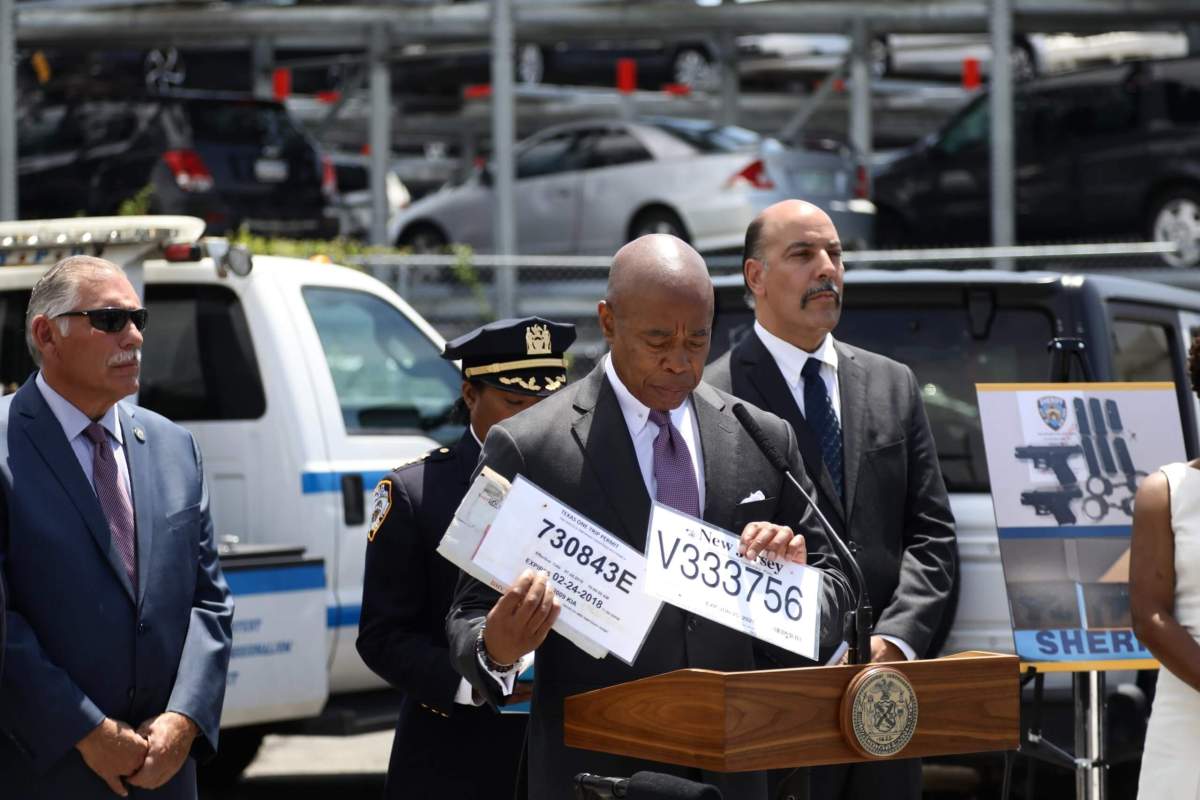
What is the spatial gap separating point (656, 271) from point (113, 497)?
1610 mm

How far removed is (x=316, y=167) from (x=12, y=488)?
13.4m

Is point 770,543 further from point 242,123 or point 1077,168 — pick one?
point 242,123

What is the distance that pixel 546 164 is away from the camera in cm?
1841

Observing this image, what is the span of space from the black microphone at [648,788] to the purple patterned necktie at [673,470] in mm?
511

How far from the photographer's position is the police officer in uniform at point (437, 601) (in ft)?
14.6

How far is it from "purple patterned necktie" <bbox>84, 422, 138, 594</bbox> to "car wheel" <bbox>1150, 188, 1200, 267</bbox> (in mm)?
12291

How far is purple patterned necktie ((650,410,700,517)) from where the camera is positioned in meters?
3.54

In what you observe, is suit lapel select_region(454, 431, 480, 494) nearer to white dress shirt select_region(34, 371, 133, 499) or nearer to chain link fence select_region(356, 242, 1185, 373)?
white dress shirt select_region(34, 371, 133, 499)

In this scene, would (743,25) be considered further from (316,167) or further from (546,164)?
(316,167)

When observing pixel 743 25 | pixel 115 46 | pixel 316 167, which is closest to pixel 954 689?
pixel 316 167

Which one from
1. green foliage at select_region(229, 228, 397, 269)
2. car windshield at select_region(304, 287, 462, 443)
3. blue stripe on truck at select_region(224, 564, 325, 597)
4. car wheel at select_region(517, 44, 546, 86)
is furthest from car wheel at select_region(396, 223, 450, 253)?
blue stripe on truck at select_region(224, 564, 325, 597)

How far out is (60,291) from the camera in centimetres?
450

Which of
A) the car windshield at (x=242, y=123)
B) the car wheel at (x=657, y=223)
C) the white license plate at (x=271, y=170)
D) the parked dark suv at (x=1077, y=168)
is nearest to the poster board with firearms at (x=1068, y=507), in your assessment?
the parked dark suv at (x=1077, y=168)

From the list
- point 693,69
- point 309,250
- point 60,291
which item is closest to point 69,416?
point 60,291
